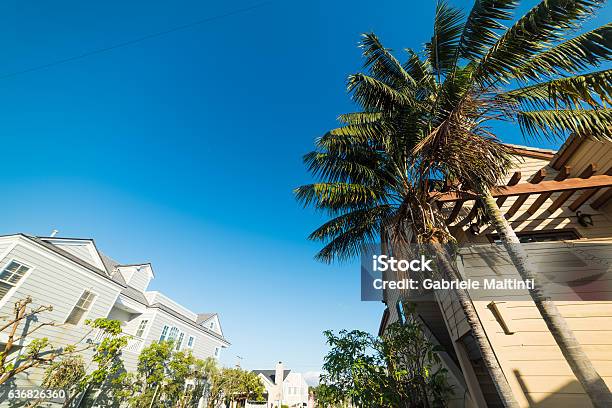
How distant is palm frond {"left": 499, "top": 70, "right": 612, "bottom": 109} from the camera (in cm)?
388

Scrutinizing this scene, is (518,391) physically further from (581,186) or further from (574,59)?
(574,59)

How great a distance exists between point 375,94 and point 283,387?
4448cm

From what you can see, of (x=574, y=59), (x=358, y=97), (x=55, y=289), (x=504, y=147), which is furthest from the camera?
(x=55, y=289)

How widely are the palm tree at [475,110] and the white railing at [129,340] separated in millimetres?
14063

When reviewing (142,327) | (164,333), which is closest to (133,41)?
(142,327)

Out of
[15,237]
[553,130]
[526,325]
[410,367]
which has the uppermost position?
[15,237]

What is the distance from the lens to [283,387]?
36938 millimetres

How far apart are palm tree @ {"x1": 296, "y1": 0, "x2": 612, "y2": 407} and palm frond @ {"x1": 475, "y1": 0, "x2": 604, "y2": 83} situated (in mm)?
14

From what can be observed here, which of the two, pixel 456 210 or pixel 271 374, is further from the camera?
pixel 271 374

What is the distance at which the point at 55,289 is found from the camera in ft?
34.8

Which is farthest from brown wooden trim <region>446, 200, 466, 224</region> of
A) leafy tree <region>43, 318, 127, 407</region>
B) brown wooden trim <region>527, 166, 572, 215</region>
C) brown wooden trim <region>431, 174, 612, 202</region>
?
leafy tree <region>43, 318, 127, 407</region>

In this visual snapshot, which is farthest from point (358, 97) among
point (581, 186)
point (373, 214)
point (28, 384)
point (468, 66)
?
point (28, 384)

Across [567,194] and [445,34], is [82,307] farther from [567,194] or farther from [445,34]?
[567,194]

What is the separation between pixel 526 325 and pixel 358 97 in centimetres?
599
